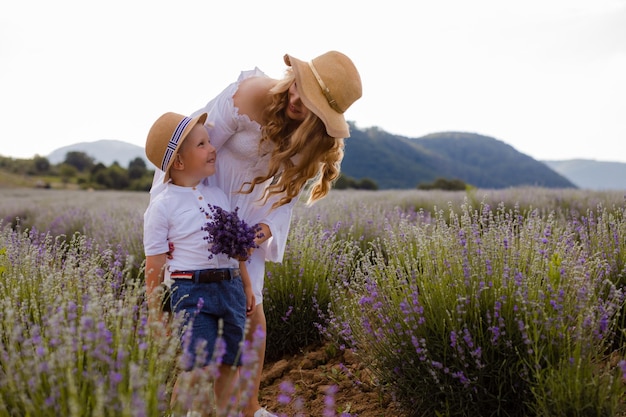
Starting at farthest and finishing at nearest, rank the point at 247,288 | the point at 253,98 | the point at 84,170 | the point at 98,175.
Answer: the point at 84,170 → the point at 98,175 → the point at 253,98 → the point at 247,288

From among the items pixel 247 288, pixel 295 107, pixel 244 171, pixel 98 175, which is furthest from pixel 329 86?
pixel 98 175

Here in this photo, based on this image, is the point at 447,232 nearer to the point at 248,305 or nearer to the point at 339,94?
the point at 339,94

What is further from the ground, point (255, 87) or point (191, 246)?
point (255, 87)

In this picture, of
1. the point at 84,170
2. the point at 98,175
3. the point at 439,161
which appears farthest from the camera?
the point at 439,161

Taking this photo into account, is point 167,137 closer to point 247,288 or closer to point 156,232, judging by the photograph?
point 156,232

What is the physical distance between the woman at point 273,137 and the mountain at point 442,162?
296ft

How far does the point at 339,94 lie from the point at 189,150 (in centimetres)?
81

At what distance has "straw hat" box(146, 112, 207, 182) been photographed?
8.27 feet

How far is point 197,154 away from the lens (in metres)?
2.56

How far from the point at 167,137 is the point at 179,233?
0.46 meters

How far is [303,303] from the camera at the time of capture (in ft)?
12.8

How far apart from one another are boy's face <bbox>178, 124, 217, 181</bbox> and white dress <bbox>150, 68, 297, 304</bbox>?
0.67 ft

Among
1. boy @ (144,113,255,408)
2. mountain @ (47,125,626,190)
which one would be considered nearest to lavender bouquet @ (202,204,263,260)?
boy @ (144,113,255,408)

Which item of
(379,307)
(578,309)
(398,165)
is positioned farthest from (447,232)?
(398,165)
